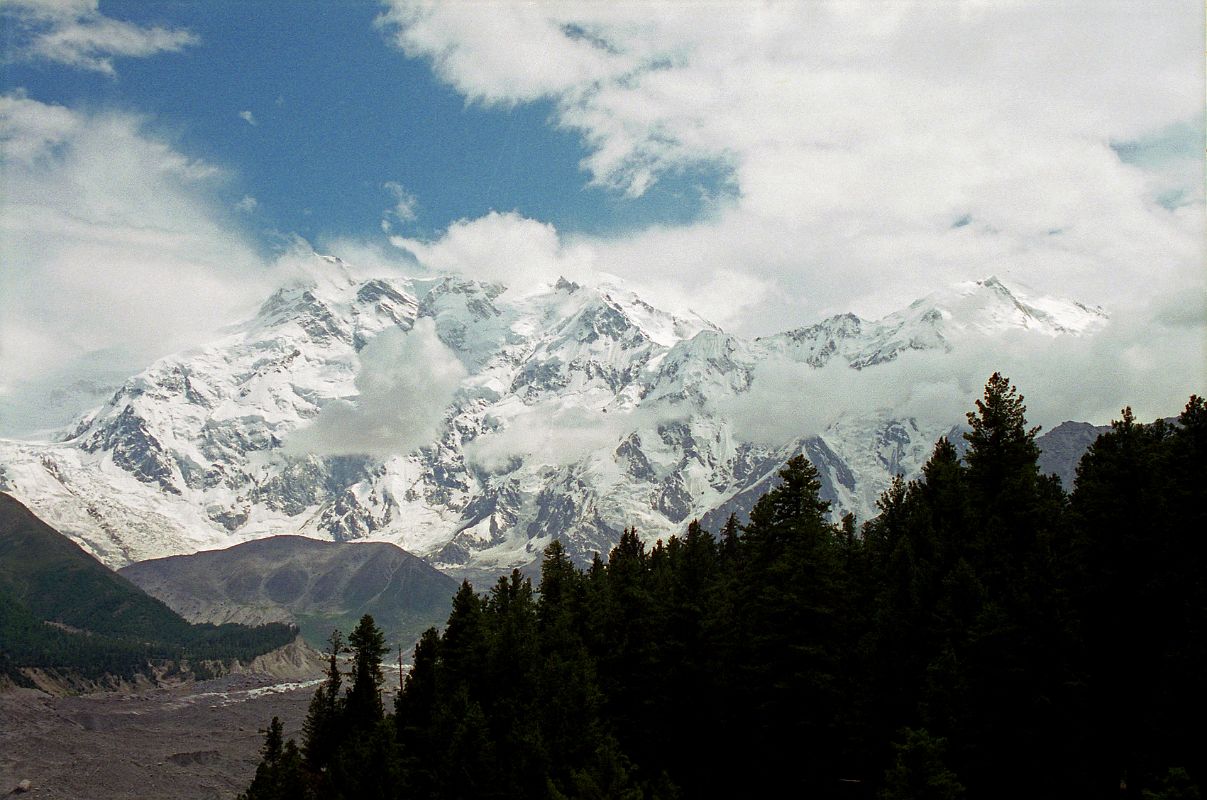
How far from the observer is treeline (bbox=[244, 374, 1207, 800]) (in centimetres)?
4881

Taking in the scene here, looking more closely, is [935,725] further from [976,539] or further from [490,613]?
[490,613]

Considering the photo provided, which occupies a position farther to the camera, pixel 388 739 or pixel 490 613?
pixel 490 613

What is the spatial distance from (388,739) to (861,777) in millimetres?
41753

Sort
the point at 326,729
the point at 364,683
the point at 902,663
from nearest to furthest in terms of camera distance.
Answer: the point at 902,663
the point at 364,683
the point at 326,729

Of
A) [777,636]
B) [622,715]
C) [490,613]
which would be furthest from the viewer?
[490,613]

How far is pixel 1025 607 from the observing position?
2026 inches

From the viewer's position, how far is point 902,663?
55.9m

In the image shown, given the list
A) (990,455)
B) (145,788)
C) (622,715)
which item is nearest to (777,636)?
(622,715)

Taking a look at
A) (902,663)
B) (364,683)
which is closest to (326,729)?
(364,683)

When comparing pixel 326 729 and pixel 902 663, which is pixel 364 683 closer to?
pixel 326 729

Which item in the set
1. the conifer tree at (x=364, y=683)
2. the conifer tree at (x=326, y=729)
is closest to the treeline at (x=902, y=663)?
the conifer tree at (x=364, y=683)

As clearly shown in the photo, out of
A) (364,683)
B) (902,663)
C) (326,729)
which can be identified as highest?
(902,663)

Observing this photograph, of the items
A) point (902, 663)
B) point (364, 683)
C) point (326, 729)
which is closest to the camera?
point (902, 663)

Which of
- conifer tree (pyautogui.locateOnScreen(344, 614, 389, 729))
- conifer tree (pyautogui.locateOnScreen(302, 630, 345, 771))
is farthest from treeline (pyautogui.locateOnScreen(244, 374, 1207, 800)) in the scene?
conifer tree (pyautogui.locateOnScreen(302, 630, 345, 771))
